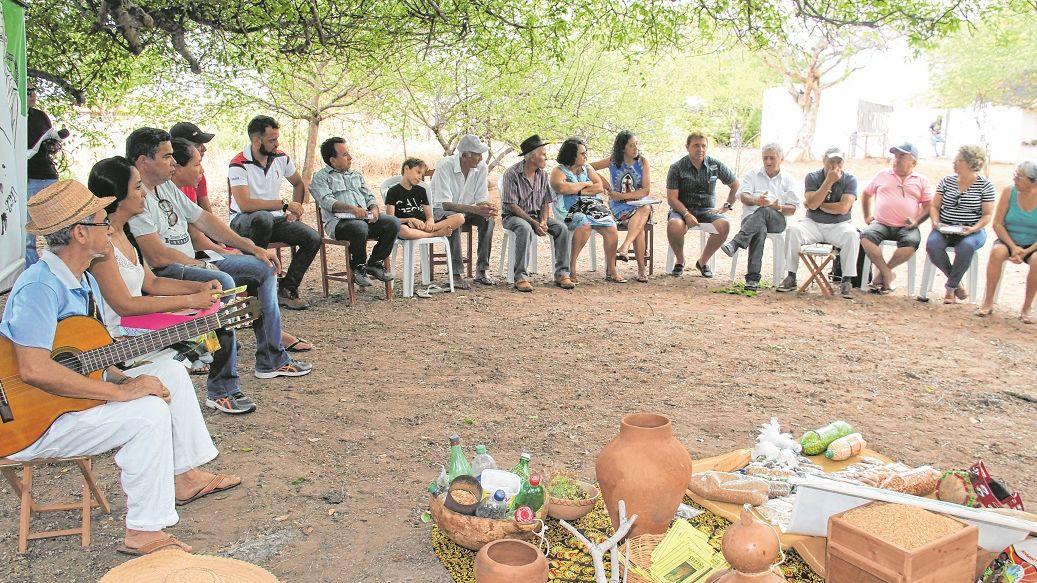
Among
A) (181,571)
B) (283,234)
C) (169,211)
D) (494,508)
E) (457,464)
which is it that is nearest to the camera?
(181,571)

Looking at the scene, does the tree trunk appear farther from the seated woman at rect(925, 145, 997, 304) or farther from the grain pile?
the grain pile

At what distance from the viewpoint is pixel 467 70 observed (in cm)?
1141

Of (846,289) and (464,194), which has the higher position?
(464,194)

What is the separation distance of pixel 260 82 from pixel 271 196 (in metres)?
5.46

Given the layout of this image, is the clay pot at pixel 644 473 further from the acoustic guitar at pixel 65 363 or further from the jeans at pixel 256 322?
the jeans at pixel 256 322

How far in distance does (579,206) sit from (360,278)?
249 cm

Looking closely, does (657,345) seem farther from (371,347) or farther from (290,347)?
(290,347)

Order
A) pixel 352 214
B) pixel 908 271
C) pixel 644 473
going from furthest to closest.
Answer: pixel 908 271 < pixel 352 214 < pixel 644 473

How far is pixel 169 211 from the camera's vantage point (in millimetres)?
4582

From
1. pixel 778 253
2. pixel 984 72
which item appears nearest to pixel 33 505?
pixel 778 253

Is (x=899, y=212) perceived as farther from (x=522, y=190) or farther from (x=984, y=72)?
(x=984, y=72)

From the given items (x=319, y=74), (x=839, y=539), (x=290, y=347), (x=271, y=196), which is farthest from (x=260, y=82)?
(x=839, y=539)

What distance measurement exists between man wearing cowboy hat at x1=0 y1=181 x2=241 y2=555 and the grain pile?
2.44 meters

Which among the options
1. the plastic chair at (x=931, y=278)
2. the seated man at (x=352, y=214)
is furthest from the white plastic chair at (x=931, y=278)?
the seated man at (x=352, y=214)
